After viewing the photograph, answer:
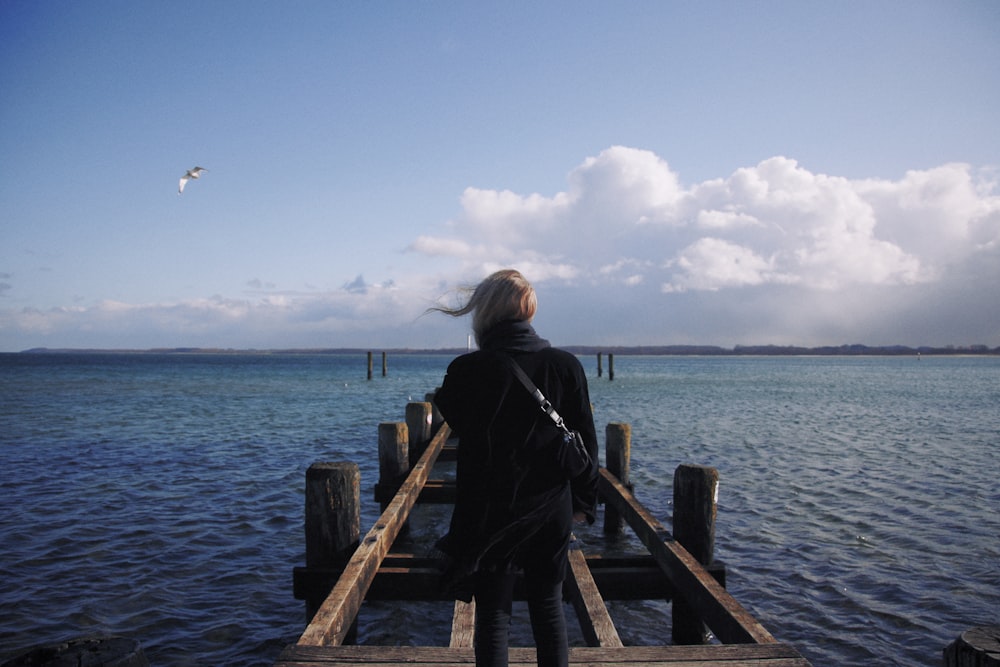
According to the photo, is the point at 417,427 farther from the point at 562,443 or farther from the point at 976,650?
the point at 976,650

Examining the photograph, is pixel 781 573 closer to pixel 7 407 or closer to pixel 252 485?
pixel 252 485

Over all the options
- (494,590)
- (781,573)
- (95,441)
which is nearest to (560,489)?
(494,590)

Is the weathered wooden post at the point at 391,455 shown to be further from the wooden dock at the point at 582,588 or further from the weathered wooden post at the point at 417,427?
the weathered wooden post at the point at 417,427

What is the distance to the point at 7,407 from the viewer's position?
27.8 metres

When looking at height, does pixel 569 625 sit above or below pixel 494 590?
below

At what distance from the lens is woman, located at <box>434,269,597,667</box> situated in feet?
8.57

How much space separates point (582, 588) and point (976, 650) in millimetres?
2879

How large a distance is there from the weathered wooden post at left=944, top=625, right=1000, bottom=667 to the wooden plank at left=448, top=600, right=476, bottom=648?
236cm

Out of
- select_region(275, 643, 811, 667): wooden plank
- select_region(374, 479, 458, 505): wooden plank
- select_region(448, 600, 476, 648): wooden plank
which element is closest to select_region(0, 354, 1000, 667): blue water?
select_region(374, 479, 458, 505): wooden plank

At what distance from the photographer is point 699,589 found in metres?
4.25

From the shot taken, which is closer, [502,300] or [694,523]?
[502,300]

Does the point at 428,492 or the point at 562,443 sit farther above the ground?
the point at 562,443

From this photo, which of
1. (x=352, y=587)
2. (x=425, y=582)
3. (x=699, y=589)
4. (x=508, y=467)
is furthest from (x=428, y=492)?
(x=508, y=467)

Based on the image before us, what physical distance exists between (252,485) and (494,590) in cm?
1012
